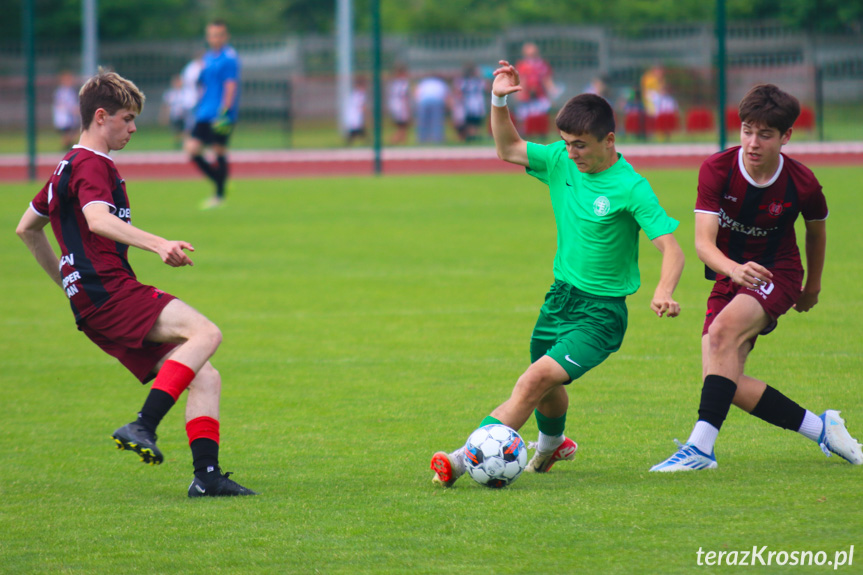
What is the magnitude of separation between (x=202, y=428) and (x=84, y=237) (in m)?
0.95

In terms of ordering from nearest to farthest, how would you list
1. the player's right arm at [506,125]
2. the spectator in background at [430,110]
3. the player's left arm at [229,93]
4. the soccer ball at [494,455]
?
1. the soccer ball at [494,455]
2. the player's right arm at [506,125]
3. the player's left arm at [229,93]
4. the spectator in background at [430,110]

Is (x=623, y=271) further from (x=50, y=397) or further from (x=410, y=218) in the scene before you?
(x=410, y=218)

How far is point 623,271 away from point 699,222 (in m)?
0.39

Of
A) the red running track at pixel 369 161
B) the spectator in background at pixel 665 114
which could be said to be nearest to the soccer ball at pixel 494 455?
the red running track at pixel 369 161

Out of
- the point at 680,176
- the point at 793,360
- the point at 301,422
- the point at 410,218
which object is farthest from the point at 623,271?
the point at 680,176

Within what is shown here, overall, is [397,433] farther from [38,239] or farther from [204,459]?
[38,239]

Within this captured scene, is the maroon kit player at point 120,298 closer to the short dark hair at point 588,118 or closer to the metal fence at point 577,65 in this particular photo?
the short dark hair at point 588,118

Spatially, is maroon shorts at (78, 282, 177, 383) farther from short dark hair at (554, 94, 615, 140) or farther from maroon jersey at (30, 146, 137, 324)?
short dark hair at (554, 94, 615, 140)

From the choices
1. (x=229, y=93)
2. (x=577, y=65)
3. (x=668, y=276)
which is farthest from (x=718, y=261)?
(x=577, y=65)

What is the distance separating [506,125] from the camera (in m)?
4.92

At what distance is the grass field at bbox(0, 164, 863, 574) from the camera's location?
12.2 feet

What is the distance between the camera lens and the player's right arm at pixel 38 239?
4.75 metres

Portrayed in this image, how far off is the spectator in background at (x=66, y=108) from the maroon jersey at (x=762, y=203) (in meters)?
26.2

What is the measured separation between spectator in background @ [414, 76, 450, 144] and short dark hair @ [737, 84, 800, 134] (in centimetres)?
2387
